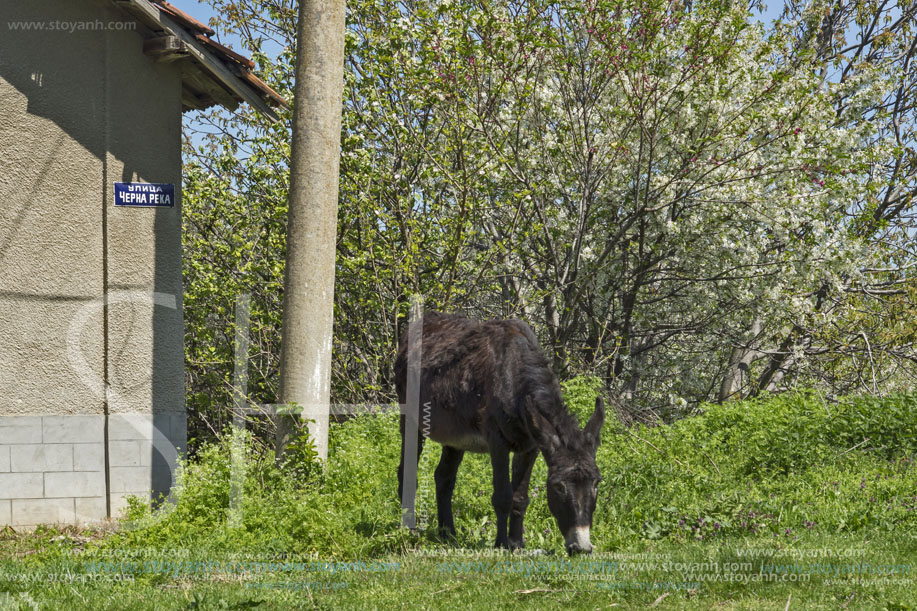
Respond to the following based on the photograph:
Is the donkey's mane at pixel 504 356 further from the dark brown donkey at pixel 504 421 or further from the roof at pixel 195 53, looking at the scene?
the roof at pixel 195 53

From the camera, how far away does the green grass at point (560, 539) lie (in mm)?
5223

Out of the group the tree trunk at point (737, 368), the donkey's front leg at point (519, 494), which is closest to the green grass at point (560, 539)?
the donkey's front leg at point (519, 494)

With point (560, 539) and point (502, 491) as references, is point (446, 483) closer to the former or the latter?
point (502, 491)

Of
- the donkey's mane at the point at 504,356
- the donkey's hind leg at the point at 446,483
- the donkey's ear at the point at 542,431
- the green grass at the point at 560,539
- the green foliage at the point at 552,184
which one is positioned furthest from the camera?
the green foliage at the point at 552,184

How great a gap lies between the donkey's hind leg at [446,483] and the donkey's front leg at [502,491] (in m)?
0.91

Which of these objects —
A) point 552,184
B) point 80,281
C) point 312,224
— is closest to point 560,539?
point 312,224

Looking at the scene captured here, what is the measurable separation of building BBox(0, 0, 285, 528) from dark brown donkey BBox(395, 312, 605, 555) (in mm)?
2837

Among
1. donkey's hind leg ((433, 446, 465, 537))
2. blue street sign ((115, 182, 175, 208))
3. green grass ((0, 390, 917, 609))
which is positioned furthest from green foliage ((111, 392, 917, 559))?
blue street sign ((115, 182, 175, 208))

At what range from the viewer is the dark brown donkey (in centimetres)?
629

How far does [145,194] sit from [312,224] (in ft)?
6.60

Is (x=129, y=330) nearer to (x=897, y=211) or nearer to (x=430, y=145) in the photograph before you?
(x=430, y=145)

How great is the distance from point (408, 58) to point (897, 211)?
1138 centimetres

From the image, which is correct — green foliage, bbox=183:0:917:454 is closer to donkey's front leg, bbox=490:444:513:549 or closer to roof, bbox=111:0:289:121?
roof, bbox=111:0:289:121

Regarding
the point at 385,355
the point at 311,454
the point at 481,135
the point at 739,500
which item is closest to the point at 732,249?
the point at 481,135
